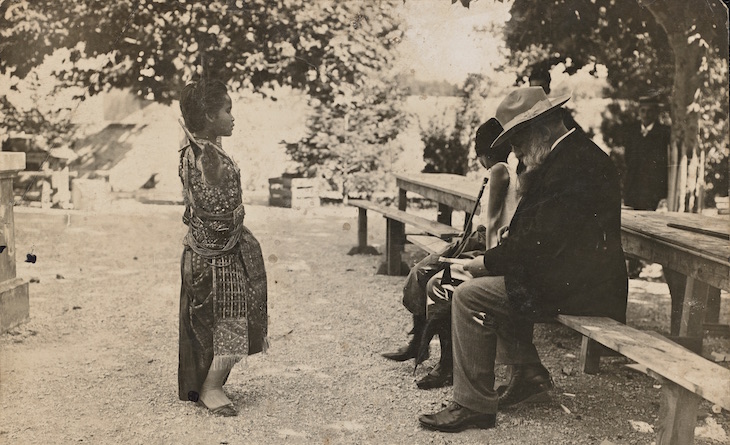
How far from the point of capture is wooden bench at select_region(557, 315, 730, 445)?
2.40m

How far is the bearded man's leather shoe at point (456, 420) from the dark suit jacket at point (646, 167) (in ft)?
7.62

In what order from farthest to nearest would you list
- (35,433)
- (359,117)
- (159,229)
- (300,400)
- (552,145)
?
(359,117)
(159,229)
(300,400)
(552,145)
(35,433)

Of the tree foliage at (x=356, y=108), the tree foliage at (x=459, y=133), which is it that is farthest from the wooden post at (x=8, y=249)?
the tree foliage at (x=459, y=133)

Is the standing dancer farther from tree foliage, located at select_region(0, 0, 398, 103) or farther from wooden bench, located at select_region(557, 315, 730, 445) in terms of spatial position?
wooden bench, located at select_region(557, 315, 730, 445)

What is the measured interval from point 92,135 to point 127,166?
27 centimetres

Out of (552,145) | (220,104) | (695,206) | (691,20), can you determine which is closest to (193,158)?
(220,104)

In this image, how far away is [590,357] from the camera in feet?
13.4

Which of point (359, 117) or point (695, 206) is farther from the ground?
point (359, 117)

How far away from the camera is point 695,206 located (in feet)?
15.6

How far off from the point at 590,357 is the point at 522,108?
5.40ft

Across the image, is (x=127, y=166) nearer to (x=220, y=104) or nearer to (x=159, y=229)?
(x=159, y=229)

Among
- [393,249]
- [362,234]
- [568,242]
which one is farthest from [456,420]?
[362,234]

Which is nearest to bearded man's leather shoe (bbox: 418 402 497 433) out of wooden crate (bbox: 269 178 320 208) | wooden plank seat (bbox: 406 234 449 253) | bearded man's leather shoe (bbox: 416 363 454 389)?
bearded man's leather shoe (bbox: 416 363 454 389)

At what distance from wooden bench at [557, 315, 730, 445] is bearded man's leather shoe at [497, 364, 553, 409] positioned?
779 millimetres
